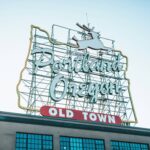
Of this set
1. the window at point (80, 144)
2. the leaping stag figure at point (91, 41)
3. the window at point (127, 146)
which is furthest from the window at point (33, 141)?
the leaping stag figure at point (91, 41)

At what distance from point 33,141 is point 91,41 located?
19.3 metres

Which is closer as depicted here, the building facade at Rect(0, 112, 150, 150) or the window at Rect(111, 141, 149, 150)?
the building facade at Rect(0, 112, 150, 150)

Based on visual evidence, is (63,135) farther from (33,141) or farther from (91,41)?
(91,41)

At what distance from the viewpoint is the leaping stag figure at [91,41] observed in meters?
45.7

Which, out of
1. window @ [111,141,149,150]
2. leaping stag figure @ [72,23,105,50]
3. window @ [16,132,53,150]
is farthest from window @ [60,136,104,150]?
leaping stag figure @ [72,23,105,50]

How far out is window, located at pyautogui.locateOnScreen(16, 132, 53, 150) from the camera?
32.2 meters

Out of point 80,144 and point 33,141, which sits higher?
point 80,144

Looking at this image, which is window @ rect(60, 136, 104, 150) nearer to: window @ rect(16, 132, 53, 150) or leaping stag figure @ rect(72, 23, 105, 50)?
window @ rect(16, 132, 53, 150)

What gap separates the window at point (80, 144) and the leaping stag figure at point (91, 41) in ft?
47.0

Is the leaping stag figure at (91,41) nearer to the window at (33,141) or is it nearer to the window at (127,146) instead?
the window at (127,146)

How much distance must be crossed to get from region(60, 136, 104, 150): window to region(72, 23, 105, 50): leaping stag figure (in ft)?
47.0

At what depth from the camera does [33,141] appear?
32.9m

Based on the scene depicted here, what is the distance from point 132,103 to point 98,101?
5066 millimetres

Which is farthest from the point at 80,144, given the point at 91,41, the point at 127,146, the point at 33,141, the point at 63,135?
the point at 91,41
